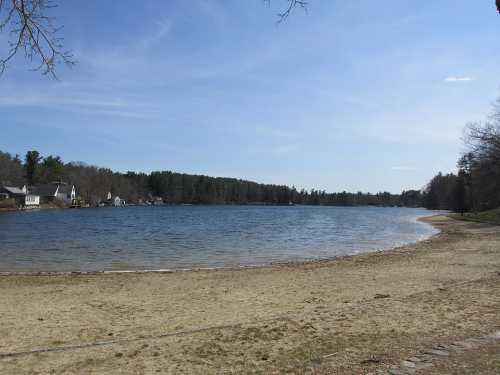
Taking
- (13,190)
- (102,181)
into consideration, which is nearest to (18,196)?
(13,190)

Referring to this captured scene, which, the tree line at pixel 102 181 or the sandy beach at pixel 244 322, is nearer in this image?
the sandy beach at pixel 244 322

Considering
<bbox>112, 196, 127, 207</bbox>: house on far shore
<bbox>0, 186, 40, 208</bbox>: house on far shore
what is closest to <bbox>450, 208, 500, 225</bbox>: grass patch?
<bbox>0, 186, 40, 208</bbox>: house on far shore

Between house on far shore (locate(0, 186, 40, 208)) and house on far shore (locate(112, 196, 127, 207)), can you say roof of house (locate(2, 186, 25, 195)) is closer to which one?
house on far shore (locate(0, 186, 40, 208))

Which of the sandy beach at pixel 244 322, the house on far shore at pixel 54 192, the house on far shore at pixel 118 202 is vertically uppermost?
the house on far shore at pixel 54 192

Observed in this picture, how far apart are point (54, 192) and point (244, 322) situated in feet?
384

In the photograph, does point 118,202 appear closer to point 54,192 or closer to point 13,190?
point 54,192

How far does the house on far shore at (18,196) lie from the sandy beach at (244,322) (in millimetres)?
97717

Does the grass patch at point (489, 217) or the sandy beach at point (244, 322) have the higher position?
the grass patch at point (489, 217)

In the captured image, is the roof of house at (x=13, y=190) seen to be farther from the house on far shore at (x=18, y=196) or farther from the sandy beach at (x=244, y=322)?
the sandy beach at (x=244, y=322)

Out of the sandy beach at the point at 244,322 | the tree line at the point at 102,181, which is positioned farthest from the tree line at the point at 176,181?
the sandy beach at the point at 244,322

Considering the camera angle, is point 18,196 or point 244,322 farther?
point 18,196

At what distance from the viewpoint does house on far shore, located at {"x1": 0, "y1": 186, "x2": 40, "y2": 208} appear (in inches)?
3979

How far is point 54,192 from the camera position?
4486 inches

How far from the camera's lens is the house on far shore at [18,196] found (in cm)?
10106
